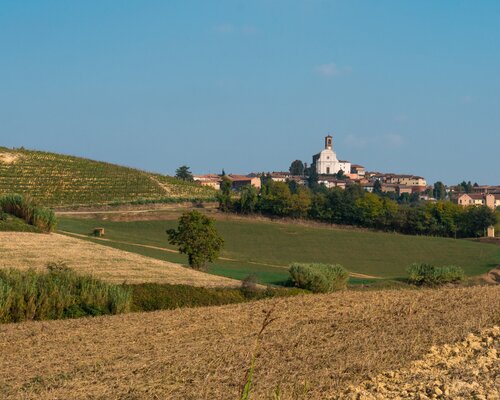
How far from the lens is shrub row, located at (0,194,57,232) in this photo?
51.2 metres

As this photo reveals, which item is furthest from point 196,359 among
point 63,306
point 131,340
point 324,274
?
point 324,274

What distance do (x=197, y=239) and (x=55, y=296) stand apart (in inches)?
867

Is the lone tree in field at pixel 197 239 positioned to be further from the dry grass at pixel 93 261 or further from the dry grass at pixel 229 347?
the dry grass at pixel 229 347

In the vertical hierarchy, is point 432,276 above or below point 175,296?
above

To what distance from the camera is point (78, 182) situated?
102 meters

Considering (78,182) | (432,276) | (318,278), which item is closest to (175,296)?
(318,278)

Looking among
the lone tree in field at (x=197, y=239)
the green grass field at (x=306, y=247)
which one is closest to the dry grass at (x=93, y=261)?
the lone tree in field at (x=197, y=239)

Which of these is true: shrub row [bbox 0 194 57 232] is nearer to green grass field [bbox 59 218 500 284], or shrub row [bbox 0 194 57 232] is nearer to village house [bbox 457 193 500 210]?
green grass field [bbox 59 218 500 284]

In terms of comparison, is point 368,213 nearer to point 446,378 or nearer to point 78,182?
point 78,182

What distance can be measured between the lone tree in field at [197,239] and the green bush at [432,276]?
12.3 m

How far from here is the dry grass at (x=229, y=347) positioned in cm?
1308

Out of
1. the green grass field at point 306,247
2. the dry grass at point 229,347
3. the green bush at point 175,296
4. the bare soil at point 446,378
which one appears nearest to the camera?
the bare soil at point 446,378

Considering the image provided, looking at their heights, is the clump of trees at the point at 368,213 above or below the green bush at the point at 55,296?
above

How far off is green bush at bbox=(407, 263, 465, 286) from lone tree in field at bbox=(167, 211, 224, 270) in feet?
40.4
